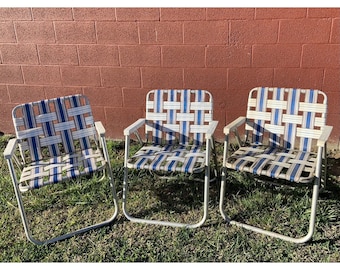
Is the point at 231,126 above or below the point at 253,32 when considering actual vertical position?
below

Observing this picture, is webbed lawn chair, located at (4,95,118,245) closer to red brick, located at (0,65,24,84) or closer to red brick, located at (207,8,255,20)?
A: red brick, located at (0,65,24,84)

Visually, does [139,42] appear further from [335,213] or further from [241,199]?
[335,213]

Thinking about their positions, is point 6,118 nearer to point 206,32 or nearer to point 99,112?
point 99,112

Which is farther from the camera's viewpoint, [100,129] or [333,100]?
[333,100]

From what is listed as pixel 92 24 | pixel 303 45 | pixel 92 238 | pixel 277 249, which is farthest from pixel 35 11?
pixel 277 249

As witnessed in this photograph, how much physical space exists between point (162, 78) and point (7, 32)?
163 centimetres

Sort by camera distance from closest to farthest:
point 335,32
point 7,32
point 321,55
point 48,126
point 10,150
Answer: point 10,150, point 48,126, point 335,32, point 321,55, point 7,32

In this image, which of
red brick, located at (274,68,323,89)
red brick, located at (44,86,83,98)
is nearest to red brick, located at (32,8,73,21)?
red brick, located at (44,86,83,98)

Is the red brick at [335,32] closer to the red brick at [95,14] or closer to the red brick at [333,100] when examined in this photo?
the red brick at [333,100]

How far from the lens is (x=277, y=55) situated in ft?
11.2

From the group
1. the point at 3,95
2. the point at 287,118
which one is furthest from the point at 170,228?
the point at 3,95

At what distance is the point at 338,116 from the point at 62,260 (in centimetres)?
272

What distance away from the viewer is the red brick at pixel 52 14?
142 inches

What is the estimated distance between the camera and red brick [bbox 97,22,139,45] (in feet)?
11.7
